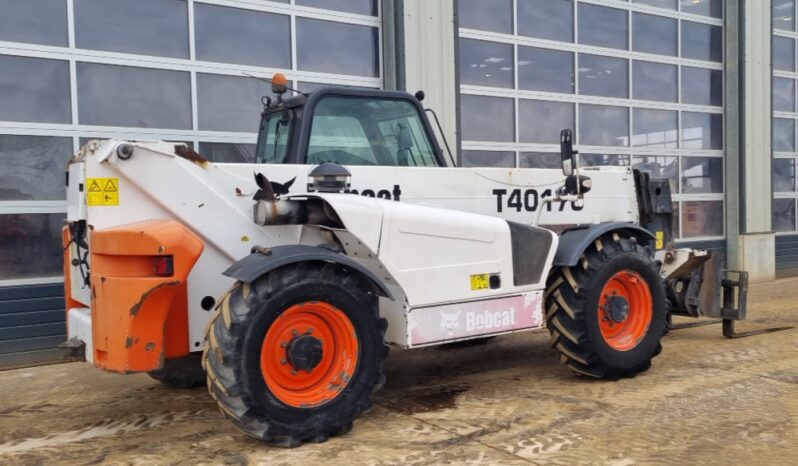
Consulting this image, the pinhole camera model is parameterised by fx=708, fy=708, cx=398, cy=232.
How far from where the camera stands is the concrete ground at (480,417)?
4027mm

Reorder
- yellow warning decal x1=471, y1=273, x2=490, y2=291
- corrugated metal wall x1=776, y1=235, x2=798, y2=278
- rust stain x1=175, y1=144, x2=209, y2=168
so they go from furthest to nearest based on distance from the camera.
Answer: corrugated metal wall x1=776, y1=235, x2=798, y2=278
yellow warning decal x1=471, y1=273, x2=490, y2=291
rust stain x1=175, y1=144, x2=209, y2=168

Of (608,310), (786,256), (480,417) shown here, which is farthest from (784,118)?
(480,417)

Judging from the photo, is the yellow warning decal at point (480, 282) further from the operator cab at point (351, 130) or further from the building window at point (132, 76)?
the building window at point (132, 76)

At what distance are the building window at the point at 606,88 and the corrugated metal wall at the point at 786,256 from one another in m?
1.57

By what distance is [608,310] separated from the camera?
18.5ft

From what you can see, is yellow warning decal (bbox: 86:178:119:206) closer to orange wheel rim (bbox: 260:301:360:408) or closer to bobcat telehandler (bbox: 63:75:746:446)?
bobcat telehandler (bbox: 63:75:746:446)

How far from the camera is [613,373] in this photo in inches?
218

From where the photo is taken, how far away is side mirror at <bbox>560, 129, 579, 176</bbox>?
531 centimetres

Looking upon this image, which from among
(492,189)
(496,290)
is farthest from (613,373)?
(492,189)

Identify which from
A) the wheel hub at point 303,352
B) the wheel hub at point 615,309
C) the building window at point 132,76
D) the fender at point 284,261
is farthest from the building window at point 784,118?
the wheel hub at point 303,352

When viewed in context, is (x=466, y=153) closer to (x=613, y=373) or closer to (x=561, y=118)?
(x=561, y=118)

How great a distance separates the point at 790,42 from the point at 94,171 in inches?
572

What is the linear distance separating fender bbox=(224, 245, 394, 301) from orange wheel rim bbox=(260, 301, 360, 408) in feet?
0.90

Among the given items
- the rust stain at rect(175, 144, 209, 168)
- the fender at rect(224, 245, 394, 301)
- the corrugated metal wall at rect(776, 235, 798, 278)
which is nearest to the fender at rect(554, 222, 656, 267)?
the fender at rect(224, 245, 394, 301)
